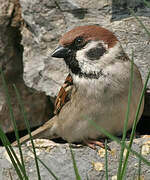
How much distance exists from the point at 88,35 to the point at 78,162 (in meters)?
0.78

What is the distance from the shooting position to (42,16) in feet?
11.4

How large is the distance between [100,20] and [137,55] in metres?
0.40

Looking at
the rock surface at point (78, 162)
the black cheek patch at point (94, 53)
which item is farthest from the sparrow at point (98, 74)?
the rock surface at point (78, 162)

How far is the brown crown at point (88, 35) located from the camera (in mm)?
2650

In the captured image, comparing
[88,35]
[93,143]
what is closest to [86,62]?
[88,35]

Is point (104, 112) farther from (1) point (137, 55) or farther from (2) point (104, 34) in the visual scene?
(1) point (137, 55)

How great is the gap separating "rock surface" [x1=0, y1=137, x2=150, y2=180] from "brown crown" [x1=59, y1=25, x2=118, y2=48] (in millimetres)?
636

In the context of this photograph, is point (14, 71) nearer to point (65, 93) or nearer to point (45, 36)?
point (45, 36)

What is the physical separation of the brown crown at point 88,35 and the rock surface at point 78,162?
0.64 metres

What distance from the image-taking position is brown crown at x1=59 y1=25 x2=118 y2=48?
2650mm

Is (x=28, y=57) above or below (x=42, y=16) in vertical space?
below

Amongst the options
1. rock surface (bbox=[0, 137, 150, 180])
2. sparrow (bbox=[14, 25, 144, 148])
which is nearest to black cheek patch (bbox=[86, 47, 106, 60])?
sparrow (bbox=[14, 25, 144, 148])

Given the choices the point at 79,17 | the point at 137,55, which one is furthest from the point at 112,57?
the point at 79,17

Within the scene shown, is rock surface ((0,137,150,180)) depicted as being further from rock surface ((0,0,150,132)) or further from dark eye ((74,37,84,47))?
rock surface ((0,0,150,132))
